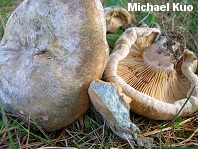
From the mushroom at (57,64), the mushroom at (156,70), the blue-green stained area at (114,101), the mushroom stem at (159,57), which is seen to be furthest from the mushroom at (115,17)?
the blue-green stained area at (114,101)

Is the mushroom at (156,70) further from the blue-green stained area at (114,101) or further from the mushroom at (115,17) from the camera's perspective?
the mushroom at (115,17)

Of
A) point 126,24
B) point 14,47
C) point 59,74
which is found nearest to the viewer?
point 59,74

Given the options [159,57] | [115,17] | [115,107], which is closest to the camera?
[115,107]

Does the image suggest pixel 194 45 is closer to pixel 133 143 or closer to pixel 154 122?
pixel 154 122

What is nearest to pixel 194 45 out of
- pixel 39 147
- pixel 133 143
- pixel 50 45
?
pixel 133 143

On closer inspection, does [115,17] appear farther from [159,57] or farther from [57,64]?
[57,64]

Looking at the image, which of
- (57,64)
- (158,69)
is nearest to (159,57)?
(158,69)

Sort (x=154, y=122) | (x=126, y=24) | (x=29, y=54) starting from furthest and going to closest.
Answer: (x=126, y=24) → (x=154, y=122) → (x=29, y=54)
